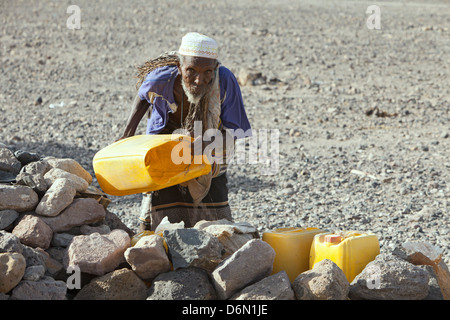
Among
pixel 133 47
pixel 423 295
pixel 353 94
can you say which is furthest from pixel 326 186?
pixel 133 47

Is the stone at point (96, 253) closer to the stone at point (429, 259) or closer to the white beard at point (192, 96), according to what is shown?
the white beard at point (192, 96)

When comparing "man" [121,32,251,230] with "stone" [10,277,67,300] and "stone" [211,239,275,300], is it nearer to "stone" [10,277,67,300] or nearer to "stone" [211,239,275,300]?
"stone" [211,239,275,300]

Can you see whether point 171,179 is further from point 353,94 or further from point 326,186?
point 353,94

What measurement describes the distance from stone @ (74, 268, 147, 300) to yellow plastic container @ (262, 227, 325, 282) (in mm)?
780

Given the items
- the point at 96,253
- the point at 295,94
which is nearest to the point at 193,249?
the point at 96,253

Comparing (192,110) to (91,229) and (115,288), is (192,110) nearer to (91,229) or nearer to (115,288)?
(91,229)

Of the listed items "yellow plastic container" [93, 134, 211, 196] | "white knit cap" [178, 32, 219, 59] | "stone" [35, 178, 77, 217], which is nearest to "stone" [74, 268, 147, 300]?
"stone" [35, 178, 77, 217]

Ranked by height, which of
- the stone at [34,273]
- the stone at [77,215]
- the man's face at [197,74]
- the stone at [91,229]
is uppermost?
the man's face at [197,74]

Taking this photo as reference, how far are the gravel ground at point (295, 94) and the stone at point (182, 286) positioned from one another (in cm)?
197

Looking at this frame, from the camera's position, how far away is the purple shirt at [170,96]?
12.8 feet

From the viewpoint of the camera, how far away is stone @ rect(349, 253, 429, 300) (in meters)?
Answer: 2.97

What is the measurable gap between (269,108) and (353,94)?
143 centimetres

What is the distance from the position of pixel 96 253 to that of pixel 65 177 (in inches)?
25.9

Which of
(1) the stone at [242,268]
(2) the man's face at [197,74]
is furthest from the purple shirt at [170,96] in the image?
(1) the stone at [242,268]
